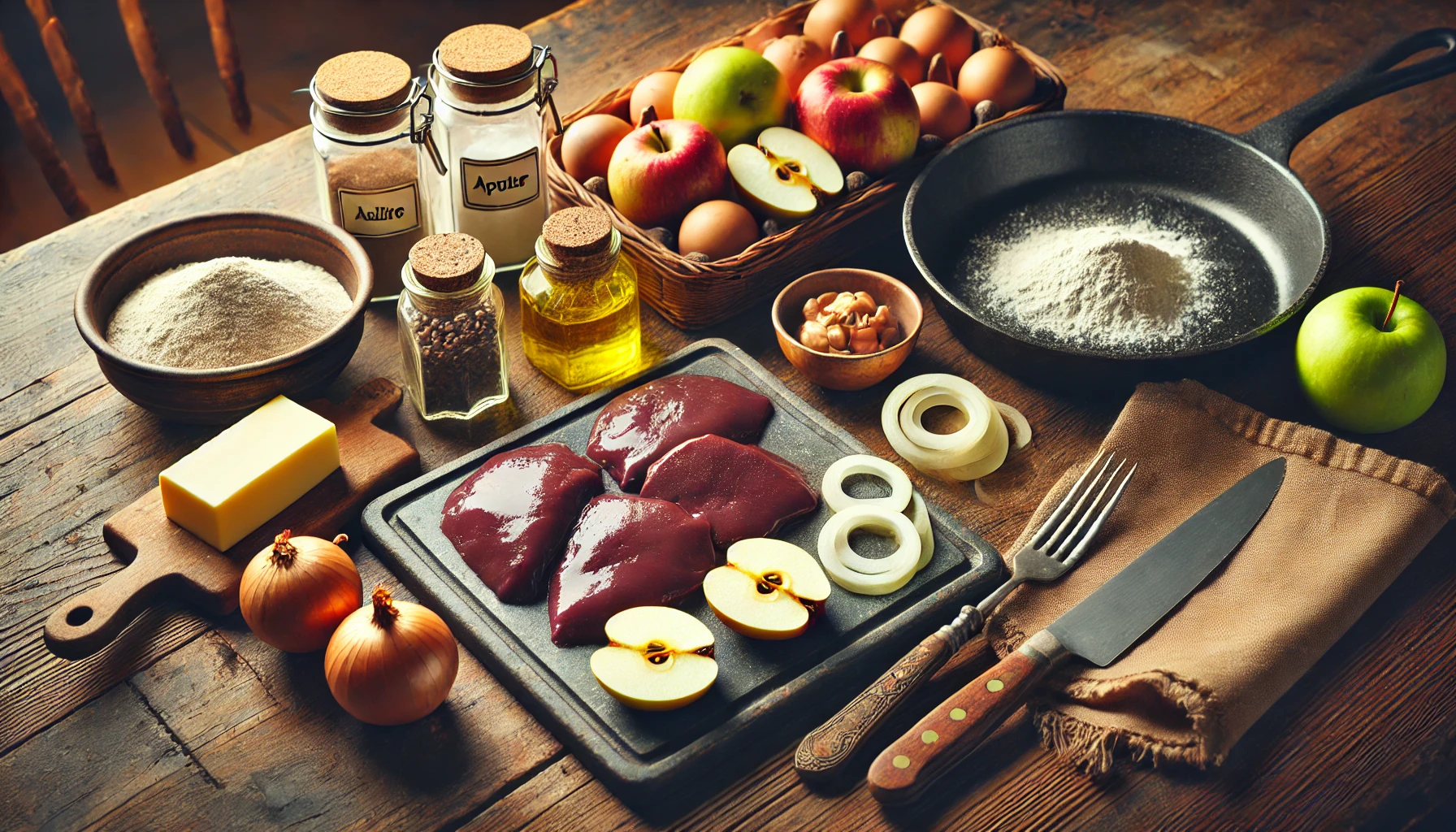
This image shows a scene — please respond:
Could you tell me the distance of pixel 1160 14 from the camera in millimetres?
1920

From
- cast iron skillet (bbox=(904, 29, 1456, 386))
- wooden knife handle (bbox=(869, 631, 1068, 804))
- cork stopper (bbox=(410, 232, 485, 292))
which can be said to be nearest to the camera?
wooden knife handle (bbox=(869, 631, 1068, 804))

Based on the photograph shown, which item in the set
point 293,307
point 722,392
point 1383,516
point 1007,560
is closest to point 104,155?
point 293,307

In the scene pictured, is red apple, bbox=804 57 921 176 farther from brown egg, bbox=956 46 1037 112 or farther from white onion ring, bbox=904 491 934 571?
white onion ring, bbox=904 491 934 571

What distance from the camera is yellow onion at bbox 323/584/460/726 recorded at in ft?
3.18

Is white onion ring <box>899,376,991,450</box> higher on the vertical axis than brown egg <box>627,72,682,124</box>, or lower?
lower

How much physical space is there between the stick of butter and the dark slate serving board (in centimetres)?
8

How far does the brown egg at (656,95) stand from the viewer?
1.51m

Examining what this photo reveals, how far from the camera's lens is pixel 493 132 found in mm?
1335

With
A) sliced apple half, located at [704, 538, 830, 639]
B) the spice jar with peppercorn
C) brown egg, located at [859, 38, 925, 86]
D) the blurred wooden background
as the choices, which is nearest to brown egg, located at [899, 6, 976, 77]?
brown egg, located at [859, 38, 925, 86]

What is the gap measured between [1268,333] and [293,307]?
1.07 meters

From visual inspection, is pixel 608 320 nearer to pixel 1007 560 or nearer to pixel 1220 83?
pixel 1007 560

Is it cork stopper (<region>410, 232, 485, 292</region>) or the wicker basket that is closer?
cork stopper (<region>410, 232, 485, 292</region>)

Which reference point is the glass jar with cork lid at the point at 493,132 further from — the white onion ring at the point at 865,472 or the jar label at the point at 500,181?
the white onion ring at the point at 865,472

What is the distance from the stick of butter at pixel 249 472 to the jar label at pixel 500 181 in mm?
339
